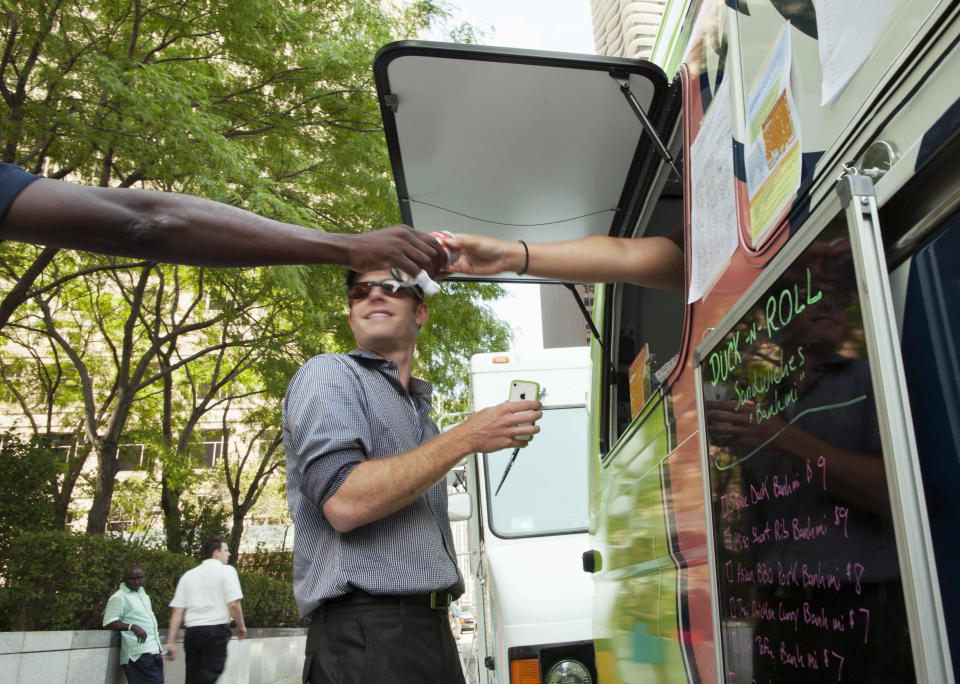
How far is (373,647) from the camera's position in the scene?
7.22ft

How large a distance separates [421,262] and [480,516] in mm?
3436

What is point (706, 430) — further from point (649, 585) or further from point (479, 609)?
point (479, 609)

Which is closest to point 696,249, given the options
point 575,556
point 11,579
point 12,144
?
point 575,556

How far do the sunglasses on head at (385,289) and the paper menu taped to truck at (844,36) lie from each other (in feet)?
5.68

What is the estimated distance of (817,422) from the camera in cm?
125

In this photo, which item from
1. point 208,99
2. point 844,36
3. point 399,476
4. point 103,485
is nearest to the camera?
point 844,36

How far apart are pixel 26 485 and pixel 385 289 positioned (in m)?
9.25

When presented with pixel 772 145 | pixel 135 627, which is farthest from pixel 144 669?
pixel 772 145

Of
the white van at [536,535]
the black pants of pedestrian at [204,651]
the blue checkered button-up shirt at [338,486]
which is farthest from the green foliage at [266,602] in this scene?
the blue checkered button-up shirt at [338,486]

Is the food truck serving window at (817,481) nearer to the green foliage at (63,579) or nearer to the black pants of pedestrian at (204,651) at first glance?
the black pants of pedestrian at (204,651)

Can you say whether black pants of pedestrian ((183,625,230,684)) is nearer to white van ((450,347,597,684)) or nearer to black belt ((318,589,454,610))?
white van ((450,347,597,684))

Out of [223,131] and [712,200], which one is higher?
[223,131]

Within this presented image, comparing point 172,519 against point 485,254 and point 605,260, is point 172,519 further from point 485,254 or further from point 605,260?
point 605,260

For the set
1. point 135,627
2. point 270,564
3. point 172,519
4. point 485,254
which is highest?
point 172,519
